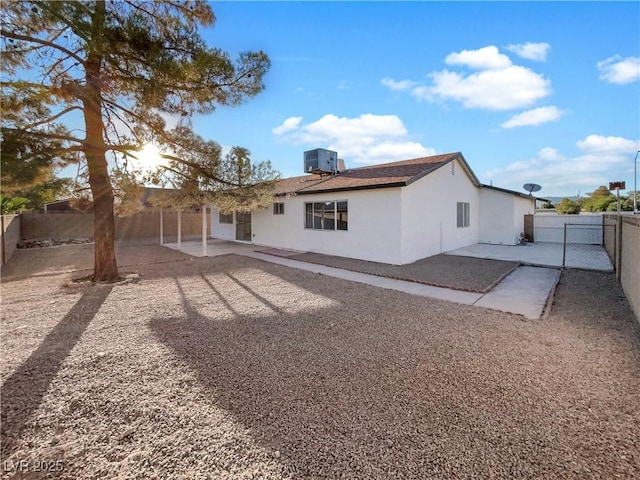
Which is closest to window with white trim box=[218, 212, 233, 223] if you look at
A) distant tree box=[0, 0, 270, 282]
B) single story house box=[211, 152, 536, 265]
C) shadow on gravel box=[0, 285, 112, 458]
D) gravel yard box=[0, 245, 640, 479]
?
single story house box=[211, 152, 536, 265]

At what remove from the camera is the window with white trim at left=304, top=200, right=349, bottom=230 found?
11.6 meters

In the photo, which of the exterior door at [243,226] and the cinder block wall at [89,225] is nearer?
the exterior door at [243,226]

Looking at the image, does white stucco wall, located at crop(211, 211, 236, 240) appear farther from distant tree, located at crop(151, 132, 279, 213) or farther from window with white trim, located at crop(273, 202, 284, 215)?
distant tree, located at crop(151, 132, 279, 213)

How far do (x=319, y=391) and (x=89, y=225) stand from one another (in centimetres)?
2259

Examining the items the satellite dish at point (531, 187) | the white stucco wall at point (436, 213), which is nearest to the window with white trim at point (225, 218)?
the white stucco wall at point (436, 213)

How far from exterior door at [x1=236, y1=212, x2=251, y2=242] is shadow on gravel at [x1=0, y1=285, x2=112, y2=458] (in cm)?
1189

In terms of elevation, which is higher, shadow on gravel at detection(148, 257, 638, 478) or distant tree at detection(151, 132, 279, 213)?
distant tree at detection(151, 132, 279, 213)

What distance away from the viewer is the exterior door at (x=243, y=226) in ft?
56.1

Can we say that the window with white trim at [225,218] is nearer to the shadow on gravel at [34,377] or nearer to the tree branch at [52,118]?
the tree branch at [52,118]

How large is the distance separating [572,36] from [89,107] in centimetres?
1213

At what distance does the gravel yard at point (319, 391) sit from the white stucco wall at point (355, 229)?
15.6 feet

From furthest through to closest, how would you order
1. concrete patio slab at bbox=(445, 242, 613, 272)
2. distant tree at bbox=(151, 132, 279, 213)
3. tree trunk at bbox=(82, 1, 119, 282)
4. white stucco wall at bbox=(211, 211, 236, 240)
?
white stucco wall at bbox=(211, 211, 236, 240) → concrete patio slab at bbox=(445, 242, 613, 272) → distant tree at bbox=(151, 132, 279, 213) → tree trunk at bbox=(82, 1, 119, 282)

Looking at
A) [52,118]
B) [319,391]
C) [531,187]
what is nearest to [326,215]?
[52,118]

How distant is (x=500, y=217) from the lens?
593 inches
